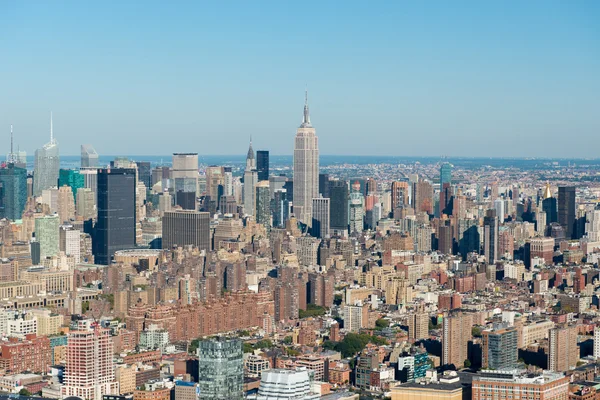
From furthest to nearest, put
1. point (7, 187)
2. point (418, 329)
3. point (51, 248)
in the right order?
1. point (7, 187)
2. point (51, 248)
3. point (418, 329)

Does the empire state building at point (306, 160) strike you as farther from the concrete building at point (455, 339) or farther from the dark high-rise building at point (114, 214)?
the concrete building at point (455, 339)

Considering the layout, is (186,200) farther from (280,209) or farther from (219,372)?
(219,372)

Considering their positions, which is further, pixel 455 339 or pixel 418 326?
pixel 418 326

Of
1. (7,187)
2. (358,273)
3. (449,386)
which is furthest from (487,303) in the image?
(7,187)

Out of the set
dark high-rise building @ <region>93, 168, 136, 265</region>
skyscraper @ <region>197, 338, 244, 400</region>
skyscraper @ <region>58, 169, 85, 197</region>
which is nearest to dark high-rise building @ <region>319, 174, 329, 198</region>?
dark high-rise building @ <region>93, 168, 136, 265</region>

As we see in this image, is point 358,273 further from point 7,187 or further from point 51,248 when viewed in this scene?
point 7,187

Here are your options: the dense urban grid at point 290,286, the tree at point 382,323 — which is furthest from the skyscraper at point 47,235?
the tree at point 382,323

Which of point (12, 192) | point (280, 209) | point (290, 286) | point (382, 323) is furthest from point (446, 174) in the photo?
point (382, 323)

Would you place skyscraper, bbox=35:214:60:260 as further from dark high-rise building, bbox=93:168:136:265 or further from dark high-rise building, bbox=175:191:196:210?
dark high-rise building, bbox=175:191:196:210
